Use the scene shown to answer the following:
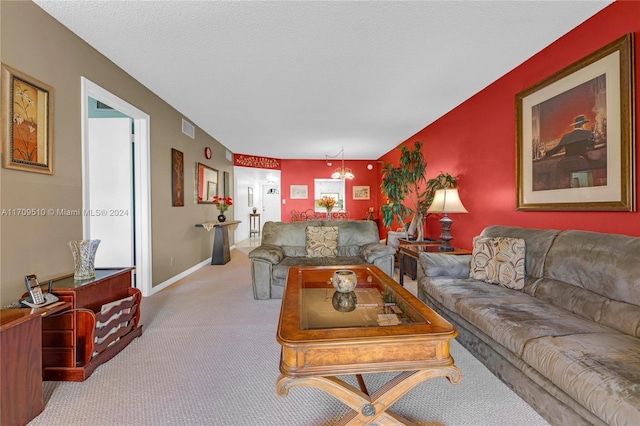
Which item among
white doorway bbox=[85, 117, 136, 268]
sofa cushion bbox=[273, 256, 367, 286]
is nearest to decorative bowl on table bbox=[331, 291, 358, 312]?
sofa cushion bbox=[273, 256, 367, 286]

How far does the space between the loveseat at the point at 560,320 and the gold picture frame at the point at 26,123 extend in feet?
10.8

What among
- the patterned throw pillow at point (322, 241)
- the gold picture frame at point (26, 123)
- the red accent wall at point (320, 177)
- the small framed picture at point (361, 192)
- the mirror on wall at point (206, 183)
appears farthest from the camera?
the small framed picture at point (361, 192)

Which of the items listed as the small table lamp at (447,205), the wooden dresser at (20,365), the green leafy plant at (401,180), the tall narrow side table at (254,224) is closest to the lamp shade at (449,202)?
the small table lamp at (447,205)

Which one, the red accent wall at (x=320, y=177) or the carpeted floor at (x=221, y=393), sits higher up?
the red accent wall at (x=320, y=177)

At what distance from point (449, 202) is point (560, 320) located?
1.85 metres

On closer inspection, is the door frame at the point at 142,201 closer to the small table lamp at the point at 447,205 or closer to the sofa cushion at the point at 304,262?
the sofa cushion at the point at 304,262

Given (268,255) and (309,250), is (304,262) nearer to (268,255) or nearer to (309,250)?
(309,250)

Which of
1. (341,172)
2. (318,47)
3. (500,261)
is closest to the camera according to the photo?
(500,261)

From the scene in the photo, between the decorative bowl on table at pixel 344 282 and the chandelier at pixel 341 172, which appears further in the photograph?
the chandelier at pixel 341 172

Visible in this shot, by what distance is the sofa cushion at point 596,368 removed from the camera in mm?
999

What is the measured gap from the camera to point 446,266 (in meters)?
2.55

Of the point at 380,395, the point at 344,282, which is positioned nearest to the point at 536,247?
the point at 344,282

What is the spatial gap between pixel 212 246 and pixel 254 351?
13.1 ft

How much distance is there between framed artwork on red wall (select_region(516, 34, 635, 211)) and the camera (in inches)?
73.5
